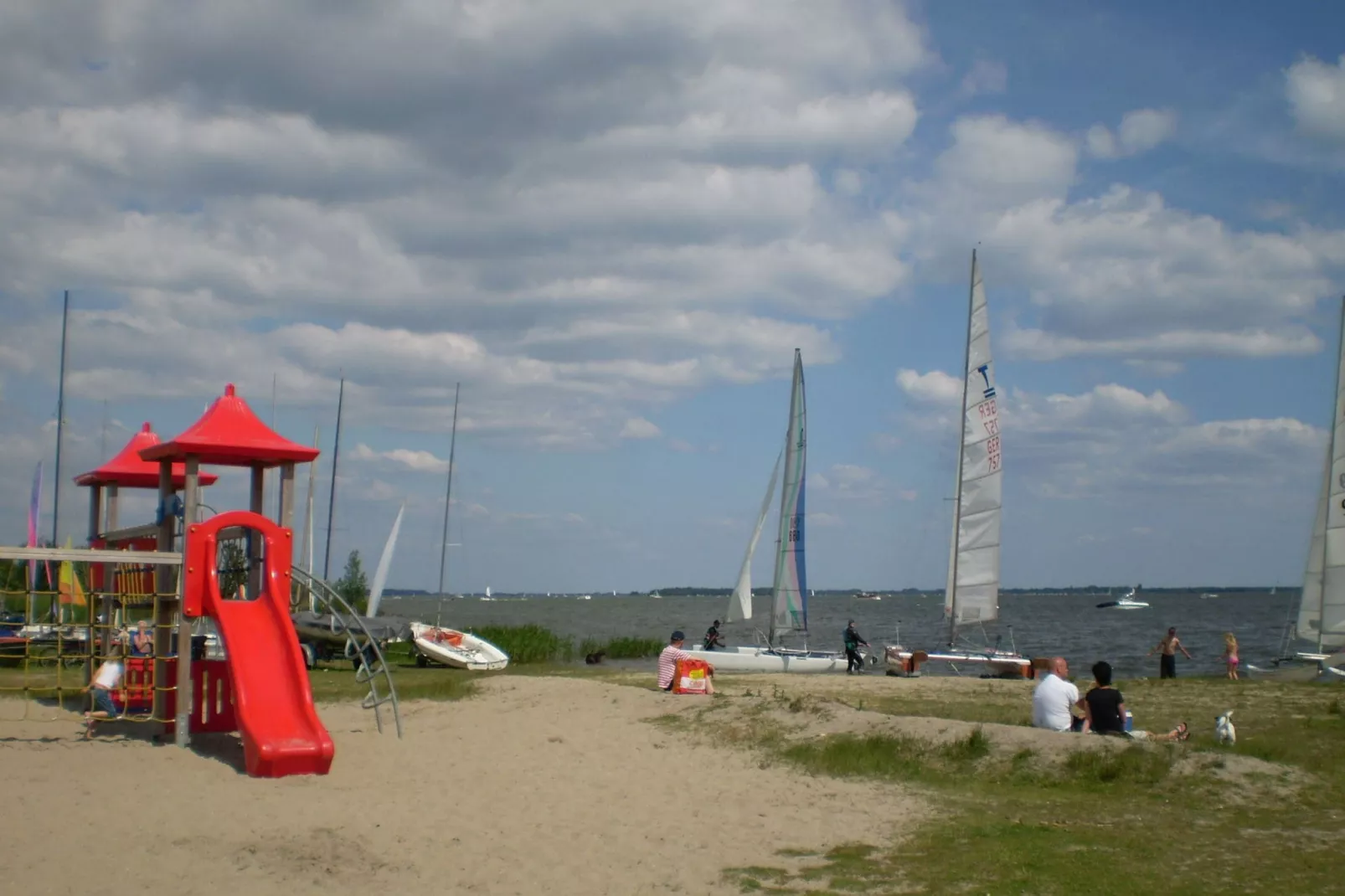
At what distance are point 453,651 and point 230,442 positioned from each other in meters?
16.7

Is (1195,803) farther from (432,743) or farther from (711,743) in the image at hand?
(432,743)

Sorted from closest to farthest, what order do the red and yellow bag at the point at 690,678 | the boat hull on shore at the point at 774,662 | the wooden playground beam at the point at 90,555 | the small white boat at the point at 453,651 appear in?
the wooden playground beam at the point at 90,555 → the red and yellow bag at the point at 690,678 → the small white boat at the point at 453,651 → the boat hull on shore at the point at 774,662

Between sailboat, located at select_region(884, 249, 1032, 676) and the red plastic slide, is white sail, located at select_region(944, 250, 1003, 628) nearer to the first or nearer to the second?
sailboat, located at select_region(884, 249, 1032, 676)

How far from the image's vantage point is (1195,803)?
408 inches

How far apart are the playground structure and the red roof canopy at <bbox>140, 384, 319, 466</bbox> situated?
19mm

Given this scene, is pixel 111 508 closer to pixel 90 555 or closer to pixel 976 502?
pixel 90 555

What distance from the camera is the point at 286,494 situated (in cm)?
1468

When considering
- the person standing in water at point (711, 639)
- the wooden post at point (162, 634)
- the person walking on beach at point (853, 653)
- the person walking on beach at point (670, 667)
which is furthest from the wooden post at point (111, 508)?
the person walking on beach at point (853, 653)

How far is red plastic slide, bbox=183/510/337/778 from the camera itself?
38.2 feet

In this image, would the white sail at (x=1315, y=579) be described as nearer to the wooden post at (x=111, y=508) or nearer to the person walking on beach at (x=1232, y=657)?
the person walking on beach at (x=1232, y=657)

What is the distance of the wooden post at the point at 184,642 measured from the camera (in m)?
13.4

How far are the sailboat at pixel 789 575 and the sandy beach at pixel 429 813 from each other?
53.1 feet

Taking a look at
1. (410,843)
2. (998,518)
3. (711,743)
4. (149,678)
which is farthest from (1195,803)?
(998,518)

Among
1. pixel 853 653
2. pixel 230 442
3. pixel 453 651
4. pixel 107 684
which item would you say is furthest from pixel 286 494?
pixel 853 653
